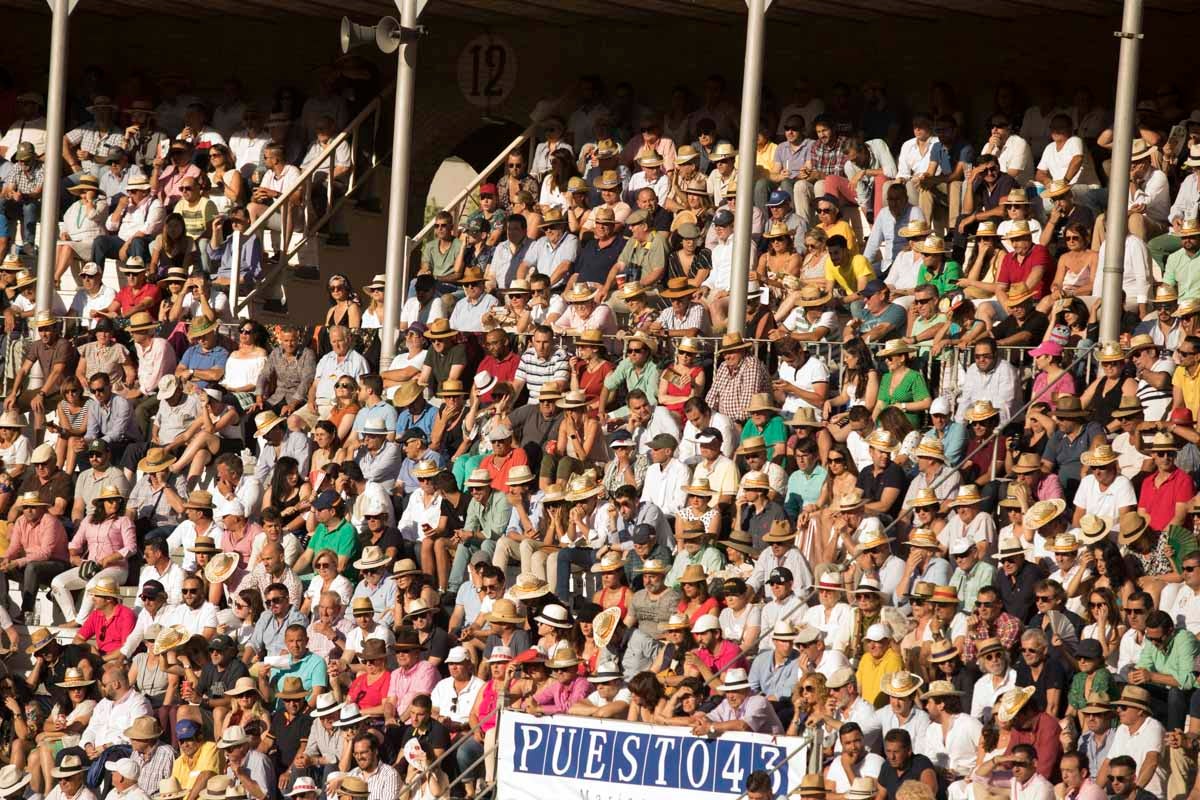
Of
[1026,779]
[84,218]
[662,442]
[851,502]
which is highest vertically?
[84,218]

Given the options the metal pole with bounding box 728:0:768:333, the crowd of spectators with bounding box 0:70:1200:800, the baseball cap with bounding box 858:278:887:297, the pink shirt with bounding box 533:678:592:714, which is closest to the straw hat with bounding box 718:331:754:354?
the crowd of spectators with bounding box 0:70:1200:800

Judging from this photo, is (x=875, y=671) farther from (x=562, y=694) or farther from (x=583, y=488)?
(x=583, y=488)

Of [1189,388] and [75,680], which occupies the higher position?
[1189,388]

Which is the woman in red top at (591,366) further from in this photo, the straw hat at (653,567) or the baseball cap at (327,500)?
the straw hat at (653,567)

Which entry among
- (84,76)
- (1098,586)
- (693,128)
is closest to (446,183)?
(84,76)

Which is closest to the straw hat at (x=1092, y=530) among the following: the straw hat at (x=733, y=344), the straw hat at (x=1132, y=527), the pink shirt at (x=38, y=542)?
the straw hat at (x=1132, y=527)

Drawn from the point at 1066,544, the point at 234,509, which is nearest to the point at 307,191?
the point at 234,509

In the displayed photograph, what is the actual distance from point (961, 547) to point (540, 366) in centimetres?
431

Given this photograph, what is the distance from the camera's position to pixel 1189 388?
52.2 ft

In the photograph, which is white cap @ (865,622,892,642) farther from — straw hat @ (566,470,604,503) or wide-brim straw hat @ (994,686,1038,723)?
straw hat @ (566,470,604,503)

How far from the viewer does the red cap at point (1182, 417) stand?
15.6 metres

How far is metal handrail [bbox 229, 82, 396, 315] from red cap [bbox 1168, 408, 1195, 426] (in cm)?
888

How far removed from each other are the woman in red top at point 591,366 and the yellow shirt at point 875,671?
3.98 m

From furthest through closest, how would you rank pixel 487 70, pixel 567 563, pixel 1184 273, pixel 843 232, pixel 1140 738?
pixel 487 70, pixel 843 232, pixel 1184 273, pixel 567 563, pixel 1140 738
